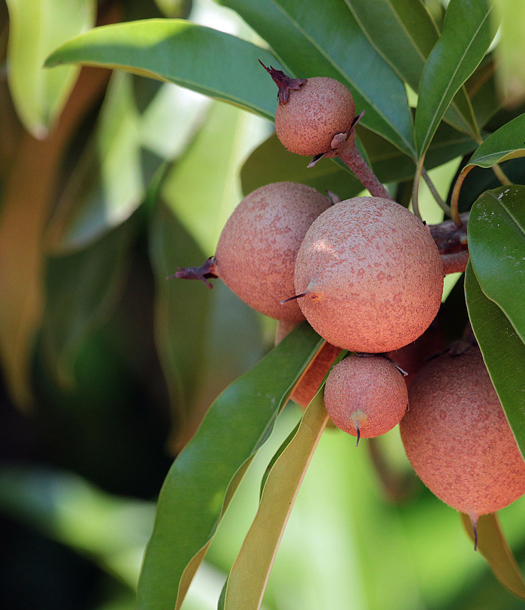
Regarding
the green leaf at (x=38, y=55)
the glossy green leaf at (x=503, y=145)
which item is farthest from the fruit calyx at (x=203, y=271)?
the green leaf at (x=38, y=55)

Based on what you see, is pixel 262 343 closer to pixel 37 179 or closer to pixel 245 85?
pixel 245 85

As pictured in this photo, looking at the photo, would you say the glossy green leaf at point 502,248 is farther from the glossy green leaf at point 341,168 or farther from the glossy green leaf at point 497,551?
the glossy green leaf at point 497,551

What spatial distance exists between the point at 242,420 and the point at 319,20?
41 cm

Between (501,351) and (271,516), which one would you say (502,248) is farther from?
(271,516)

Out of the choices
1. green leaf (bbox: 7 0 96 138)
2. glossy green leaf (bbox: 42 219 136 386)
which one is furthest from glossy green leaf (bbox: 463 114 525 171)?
glossy green leaf (bbox: 42 219 136 386)

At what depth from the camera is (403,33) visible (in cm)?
59

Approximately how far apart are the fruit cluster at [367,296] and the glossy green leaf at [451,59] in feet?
0.25

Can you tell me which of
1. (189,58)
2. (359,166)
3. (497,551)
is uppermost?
(189,58)

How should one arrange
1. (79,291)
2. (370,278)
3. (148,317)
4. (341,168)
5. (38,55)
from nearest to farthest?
(370,278), (341,168), (38,55), (79,291), (148,317)

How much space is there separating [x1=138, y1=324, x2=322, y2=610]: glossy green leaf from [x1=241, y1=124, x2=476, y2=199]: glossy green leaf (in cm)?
23

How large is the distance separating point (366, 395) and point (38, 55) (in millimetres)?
754

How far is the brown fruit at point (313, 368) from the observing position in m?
0.58

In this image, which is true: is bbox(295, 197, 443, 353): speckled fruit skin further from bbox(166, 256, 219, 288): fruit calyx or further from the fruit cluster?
bbox(166, 256, 219, 288): fruit calyx

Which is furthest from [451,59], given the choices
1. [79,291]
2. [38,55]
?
[79,291]
